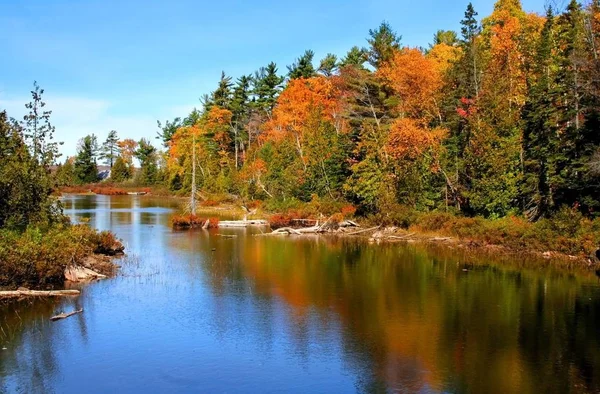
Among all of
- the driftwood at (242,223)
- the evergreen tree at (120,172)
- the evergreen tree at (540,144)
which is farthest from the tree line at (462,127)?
the evergreen tree at (120,172)

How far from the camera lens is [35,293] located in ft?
74.5

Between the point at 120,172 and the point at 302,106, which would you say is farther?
the point at 120,172

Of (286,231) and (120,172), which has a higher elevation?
(120,172)

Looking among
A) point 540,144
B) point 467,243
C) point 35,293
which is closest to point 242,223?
point 467,243

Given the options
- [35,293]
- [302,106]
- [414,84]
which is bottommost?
[35,293]

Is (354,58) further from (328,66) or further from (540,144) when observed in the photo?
(540,144)

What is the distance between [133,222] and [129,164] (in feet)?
272

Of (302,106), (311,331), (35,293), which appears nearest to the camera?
(311,331)

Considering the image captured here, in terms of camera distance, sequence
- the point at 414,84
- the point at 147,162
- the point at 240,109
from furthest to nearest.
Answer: the point at 147,162 < the point at 240,109 < the point at 414,84

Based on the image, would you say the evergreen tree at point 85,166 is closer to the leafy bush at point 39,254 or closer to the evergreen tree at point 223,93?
the evergreen tree at point 223,93

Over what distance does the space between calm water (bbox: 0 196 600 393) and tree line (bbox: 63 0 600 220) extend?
35.7 feet

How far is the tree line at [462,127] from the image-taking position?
120 feet

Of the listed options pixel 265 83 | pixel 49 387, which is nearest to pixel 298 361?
pixel 49 387

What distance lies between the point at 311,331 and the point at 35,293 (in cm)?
1190
